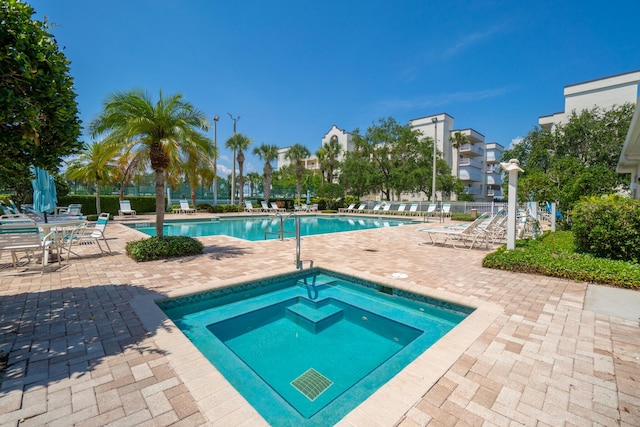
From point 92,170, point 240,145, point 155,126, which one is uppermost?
point 240,145

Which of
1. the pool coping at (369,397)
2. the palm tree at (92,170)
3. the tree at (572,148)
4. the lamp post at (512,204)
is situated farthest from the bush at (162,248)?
the tree at (572,148)

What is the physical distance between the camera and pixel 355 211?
29.3 metres

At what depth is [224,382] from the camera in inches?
92.0

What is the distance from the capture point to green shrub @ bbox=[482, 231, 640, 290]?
488 centimetres

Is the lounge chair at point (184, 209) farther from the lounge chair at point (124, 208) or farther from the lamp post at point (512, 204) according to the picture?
the lamp post at point (512, 204)

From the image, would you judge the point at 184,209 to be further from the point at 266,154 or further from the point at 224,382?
the point at 224,382

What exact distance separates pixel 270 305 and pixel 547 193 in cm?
1576

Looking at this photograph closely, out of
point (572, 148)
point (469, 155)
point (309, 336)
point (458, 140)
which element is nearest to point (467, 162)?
point (469, 155)

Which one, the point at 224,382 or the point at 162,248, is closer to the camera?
the point at 224,382

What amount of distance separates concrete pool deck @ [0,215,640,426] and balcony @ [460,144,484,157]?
40787 mm

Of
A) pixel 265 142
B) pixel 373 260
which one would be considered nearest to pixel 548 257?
pixel 373 260

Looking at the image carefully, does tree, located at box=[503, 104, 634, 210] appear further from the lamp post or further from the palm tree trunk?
the palm tree trunk

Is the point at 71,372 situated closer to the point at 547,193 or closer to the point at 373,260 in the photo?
the point at 373,260

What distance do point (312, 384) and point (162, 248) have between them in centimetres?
560
